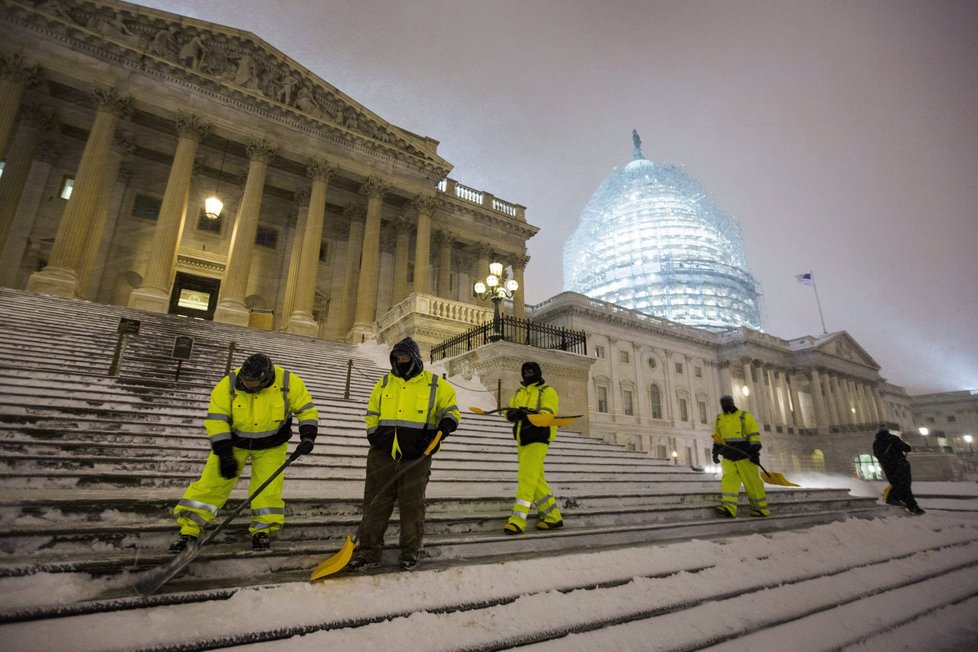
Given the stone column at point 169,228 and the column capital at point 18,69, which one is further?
the stone column at point 169,228

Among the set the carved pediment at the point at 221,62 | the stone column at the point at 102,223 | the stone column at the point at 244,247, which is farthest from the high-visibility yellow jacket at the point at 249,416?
the carved pediment at the point at 221,62

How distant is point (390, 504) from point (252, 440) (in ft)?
4.55

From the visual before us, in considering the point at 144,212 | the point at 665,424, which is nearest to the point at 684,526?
the point at 144,212

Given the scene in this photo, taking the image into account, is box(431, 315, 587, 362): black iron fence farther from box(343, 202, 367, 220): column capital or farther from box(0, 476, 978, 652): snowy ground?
box(343, 202, 367, 220): column capital

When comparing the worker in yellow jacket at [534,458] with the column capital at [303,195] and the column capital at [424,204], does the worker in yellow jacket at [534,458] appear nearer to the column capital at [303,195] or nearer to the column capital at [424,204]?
the column capital at [424,204]

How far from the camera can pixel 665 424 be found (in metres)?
38.3

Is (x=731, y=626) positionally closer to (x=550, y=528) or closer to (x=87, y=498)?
(x=550, y=528)

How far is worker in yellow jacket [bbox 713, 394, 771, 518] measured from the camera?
6.80 m

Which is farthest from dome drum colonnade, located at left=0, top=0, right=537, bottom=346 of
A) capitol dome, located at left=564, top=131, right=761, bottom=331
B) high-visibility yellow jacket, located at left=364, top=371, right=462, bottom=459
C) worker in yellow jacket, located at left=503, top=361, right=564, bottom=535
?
capitol dome, located at left=564, top=131, right=761, bottom=331

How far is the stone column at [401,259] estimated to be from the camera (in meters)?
24.7

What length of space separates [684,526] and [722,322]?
6130 centimetres

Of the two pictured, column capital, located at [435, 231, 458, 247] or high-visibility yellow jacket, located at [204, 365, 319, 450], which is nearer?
high-visibility yellow jacket, located at [204, 365, 319, 450]

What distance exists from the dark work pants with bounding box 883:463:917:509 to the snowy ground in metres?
5.92

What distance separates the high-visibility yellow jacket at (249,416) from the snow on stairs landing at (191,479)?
2.50ft
